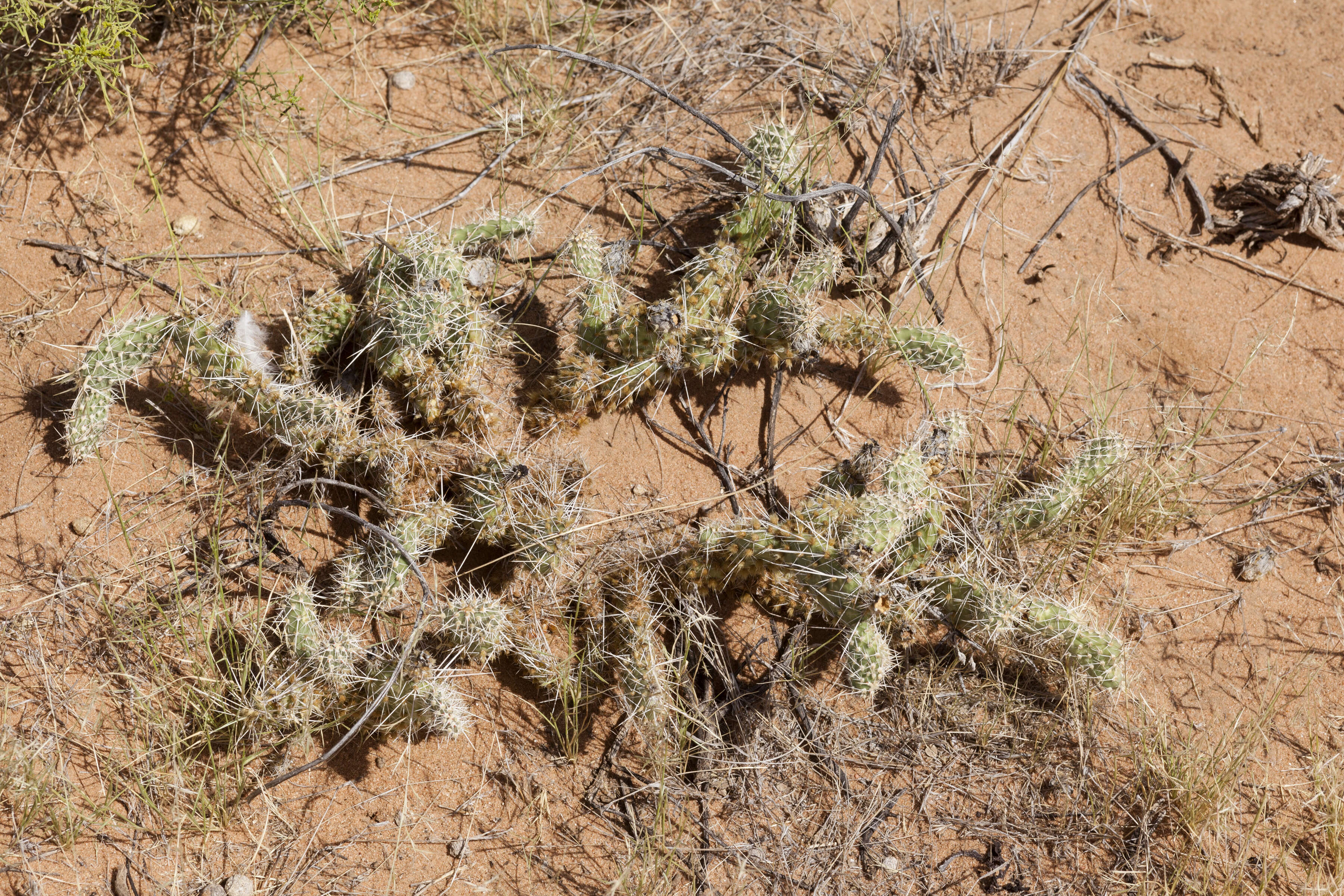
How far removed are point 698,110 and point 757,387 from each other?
1.17m

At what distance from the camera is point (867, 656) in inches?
94.3

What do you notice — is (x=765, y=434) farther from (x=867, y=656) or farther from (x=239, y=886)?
(x=239, y=886)

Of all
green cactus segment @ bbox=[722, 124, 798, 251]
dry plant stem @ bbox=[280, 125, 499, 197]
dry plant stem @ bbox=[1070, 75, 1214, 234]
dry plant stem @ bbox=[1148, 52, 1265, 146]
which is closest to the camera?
green cactus segment @ bbox=[722, 124, 798, 251]

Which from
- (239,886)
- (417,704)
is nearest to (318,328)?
(417,704)

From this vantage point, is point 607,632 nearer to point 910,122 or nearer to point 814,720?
point 814,720

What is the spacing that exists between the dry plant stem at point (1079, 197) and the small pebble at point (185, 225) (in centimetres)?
278

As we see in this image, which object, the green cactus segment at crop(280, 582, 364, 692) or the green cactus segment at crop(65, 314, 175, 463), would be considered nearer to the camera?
the green cactus segment at crop(280, 582, 364, 692)

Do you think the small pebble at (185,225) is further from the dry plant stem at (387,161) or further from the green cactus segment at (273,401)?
the green cactus segment at (273,401)

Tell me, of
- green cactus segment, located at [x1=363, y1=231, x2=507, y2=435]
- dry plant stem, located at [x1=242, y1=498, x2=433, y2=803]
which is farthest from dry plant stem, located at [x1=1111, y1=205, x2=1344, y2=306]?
dry plant stem, located at [x1=242, y1=498, x2=433, y2=803]

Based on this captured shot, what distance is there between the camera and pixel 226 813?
2.25 meters

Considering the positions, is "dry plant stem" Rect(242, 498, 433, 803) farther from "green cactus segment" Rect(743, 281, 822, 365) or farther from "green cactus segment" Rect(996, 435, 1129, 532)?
"green cactus segment" Rect(996, 435, 1129, 532)

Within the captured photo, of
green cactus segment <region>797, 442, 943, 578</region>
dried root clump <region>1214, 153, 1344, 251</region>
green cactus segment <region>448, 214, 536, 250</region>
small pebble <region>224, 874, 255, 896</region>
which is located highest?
green cactus segment <region>448, 214, 536, 250</region>

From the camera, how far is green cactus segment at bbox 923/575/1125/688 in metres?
2.43

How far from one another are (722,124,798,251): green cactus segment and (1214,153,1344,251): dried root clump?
1.68 meters
